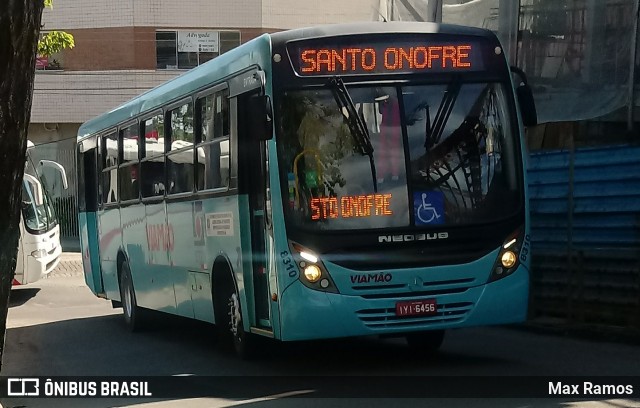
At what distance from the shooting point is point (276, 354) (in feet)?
38.7

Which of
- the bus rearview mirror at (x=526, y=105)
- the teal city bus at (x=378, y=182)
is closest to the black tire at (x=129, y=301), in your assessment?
the teal city bus at (x=378, y=182)

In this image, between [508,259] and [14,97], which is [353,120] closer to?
[508,259]

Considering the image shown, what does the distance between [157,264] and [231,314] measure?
305cm

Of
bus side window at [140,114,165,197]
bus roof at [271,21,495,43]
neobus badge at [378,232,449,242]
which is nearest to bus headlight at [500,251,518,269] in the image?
neobus badge at [378,232,449,242]

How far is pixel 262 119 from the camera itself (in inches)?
379

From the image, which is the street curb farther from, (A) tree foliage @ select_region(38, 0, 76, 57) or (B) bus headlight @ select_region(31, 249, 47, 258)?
(A) tree foliage @ select_region(38, 0, 76, 57)

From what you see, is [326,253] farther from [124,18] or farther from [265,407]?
[124,18]

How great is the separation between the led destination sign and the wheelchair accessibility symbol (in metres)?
1.09

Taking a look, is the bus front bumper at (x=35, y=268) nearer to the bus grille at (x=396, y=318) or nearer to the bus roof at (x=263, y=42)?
the bus roof at (x=263, y=42)

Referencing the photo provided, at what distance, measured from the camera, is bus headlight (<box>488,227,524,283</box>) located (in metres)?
9.86

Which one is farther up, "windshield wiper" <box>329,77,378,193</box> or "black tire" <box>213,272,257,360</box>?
"windshield wiper" <box>329,77,378,193</box>

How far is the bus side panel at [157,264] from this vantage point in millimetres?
13438

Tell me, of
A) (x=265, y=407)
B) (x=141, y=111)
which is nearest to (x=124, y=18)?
(x=141, y=111)

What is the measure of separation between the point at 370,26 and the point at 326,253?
6.75ft
